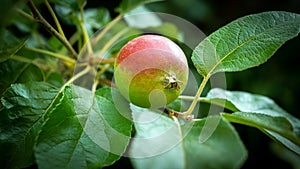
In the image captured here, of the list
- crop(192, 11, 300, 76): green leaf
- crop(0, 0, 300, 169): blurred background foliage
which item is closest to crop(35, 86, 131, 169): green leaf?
crop(192, 11, 300, 76): green leaf

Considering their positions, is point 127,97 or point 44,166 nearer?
point 44,166

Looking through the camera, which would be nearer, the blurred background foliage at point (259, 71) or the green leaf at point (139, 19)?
the green leaf at point (139, 19)

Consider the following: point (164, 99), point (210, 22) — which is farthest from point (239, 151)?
point (210, 22)

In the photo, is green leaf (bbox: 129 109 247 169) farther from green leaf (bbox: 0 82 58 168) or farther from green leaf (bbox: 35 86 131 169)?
green leaf (bbox: 0 82 58 168)

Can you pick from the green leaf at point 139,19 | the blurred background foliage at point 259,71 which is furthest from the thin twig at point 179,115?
the blurred background foliage at point 259,71

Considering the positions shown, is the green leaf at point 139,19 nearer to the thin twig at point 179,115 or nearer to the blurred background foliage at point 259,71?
the blurred background foliage at point 259,71

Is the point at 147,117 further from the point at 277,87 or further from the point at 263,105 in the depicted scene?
the point at 277,87
